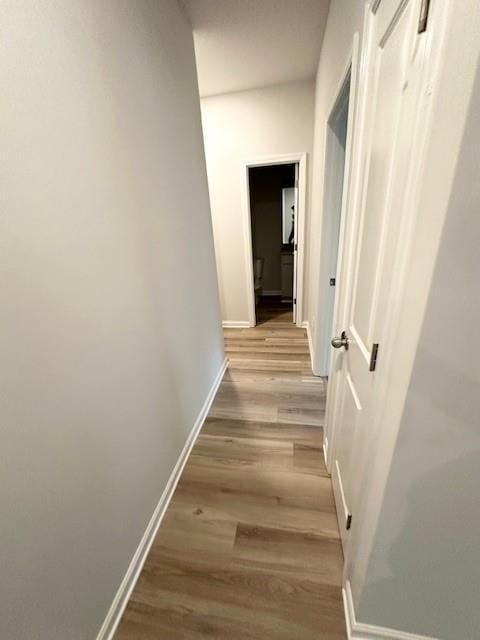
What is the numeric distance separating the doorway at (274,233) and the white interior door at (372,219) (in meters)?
2.87

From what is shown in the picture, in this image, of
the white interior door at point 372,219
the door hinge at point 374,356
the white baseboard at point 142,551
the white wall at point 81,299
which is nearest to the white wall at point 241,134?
the white wall at point 81,299

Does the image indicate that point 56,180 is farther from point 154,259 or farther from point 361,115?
point 361,115

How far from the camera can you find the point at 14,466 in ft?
2.09

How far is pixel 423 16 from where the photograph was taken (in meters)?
0.48

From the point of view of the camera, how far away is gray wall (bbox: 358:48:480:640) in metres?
0.46

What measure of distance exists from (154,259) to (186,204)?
1.89ft

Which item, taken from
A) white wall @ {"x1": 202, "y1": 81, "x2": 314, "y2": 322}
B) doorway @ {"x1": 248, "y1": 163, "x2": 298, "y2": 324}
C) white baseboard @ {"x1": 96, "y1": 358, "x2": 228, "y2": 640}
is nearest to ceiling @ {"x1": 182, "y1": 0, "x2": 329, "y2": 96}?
white wall @ {"x1": 202, "y1": 81, "x2": 314, "y2": 322}

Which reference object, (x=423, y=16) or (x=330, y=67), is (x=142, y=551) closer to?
(x=423, y=16)

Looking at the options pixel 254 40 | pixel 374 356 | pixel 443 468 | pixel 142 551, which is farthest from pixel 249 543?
pixel 254 40

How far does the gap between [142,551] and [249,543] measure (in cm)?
49

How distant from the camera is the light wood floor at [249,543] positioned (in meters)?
0.98

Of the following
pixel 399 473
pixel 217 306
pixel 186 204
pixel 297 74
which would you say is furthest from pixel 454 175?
pixel 297 74

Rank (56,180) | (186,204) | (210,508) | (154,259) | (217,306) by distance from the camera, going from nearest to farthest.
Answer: (56,180), (154,259), (210,508), (186,204), (217,306)

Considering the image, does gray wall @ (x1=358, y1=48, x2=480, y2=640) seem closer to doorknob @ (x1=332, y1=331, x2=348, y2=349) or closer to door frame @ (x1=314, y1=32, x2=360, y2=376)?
doorknob @ (x1=332, y1=331, x2=348, y2=349)
